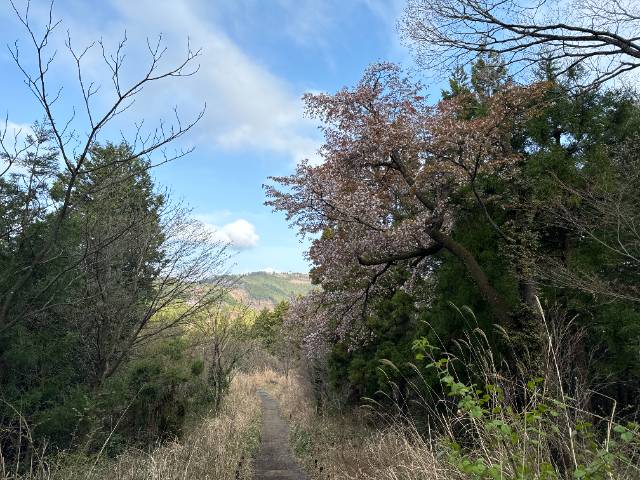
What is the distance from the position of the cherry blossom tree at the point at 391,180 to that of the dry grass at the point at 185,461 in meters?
3.71

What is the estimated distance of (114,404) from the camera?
9102mm

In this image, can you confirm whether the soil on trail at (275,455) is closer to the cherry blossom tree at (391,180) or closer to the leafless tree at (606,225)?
the cherry blossom tree at (391,180)

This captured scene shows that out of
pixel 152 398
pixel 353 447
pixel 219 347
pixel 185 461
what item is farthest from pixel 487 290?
pixel 219 347

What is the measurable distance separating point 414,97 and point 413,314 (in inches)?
225

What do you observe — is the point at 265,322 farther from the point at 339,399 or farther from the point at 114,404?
the point at 114,404

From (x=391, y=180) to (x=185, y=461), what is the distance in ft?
23.9

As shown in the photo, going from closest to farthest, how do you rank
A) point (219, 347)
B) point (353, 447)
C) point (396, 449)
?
point (396, 449) < point (353, 447) < point (219, 347)

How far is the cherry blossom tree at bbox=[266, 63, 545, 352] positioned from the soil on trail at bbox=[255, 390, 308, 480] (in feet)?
10.8

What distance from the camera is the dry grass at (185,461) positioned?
536cm

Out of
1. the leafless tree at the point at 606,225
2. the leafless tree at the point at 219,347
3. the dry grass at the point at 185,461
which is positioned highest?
the leafless tree at the point at 606,225

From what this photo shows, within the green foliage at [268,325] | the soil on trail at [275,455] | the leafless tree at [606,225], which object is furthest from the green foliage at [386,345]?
the green foliage at [268,325]

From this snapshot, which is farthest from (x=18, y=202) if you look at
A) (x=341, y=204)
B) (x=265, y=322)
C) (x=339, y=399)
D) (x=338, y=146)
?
(x=265, y=322)

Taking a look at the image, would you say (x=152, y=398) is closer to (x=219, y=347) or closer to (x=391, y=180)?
(x=219, y=347)

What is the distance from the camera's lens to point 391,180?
10.9m
